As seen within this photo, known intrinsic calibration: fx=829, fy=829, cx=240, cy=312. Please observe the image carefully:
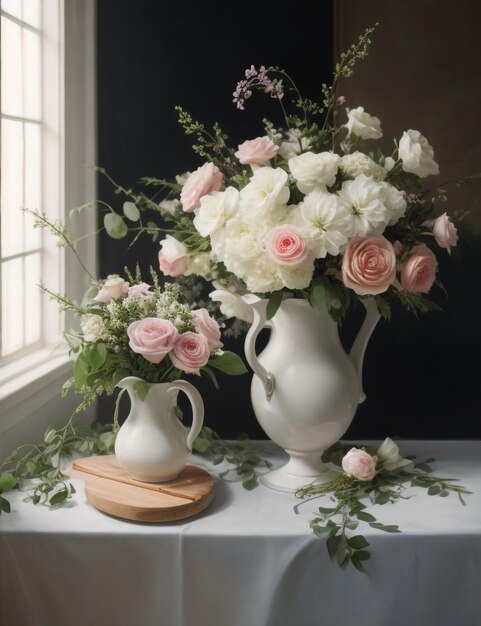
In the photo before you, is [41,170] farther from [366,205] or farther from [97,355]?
[366,205]

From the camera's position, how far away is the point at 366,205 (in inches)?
57.5

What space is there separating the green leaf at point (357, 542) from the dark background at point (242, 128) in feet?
2.60

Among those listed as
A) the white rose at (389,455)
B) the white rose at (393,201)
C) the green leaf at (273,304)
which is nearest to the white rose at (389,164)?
the white rose at (393,201)

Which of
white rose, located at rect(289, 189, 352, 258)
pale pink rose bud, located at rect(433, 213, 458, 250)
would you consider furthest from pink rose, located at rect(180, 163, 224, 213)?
pale pink rose bud, located at rect(433, 213, 458, 250)

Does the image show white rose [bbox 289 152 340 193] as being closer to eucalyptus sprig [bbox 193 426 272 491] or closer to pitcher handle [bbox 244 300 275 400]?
pitcher handle [bbox 244 300 275 400]

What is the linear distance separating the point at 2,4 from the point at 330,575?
4.50ft

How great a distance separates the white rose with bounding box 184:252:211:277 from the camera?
167cm

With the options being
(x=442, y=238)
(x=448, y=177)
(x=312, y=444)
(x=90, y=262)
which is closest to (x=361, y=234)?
(x=442, y=238)

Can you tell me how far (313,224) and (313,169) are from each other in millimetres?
98

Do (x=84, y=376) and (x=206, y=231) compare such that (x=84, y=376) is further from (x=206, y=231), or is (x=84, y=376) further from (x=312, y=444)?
(x=312, y=444)

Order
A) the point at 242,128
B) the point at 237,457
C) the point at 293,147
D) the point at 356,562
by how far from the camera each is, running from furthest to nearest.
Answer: the point at 242,128 → the point at 237,457 → the point at 293,147 → the point at 356,562

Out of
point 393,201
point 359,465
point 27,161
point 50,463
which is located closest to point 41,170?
point 27,161

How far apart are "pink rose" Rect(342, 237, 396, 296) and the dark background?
0.71 metres

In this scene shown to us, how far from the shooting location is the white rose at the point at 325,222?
1.44 m
